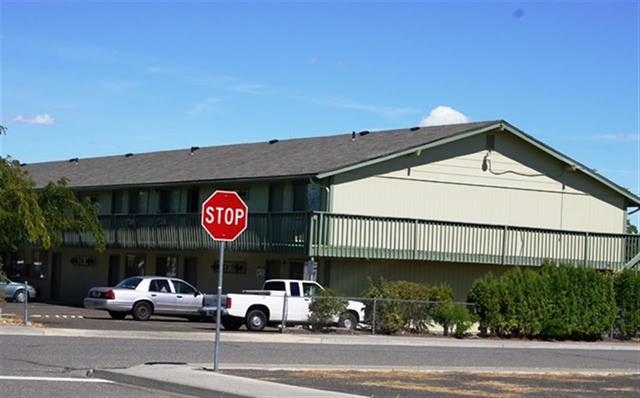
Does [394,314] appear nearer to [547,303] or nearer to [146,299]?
[547,303]

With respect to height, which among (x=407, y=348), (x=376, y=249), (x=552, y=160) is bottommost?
(x=407, y=348)

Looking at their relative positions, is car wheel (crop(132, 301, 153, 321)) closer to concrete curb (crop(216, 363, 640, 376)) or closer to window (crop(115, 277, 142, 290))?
window (crop(115, 277, 142, 290))

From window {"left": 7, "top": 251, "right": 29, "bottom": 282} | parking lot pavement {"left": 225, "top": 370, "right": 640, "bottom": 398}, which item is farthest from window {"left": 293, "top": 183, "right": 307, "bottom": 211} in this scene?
window {"left": 7, "top": 251, "right": 29, "bottom": 282}

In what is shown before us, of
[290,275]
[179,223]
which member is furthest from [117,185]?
[290,275]

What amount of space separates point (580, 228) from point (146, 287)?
17703mm

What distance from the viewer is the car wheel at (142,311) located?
38344mm

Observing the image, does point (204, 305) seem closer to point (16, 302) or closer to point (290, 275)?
point (290, 275)

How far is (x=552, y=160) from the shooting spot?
149 ft

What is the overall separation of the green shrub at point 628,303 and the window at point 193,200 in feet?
56.3

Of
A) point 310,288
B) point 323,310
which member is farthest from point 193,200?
point 323,310

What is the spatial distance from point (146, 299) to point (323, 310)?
715cm

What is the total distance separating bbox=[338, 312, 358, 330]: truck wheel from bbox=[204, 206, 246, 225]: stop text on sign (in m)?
15.3

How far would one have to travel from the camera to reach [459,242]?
41969mm

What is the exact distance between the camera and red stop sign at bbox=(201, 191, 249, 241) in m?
19.8
